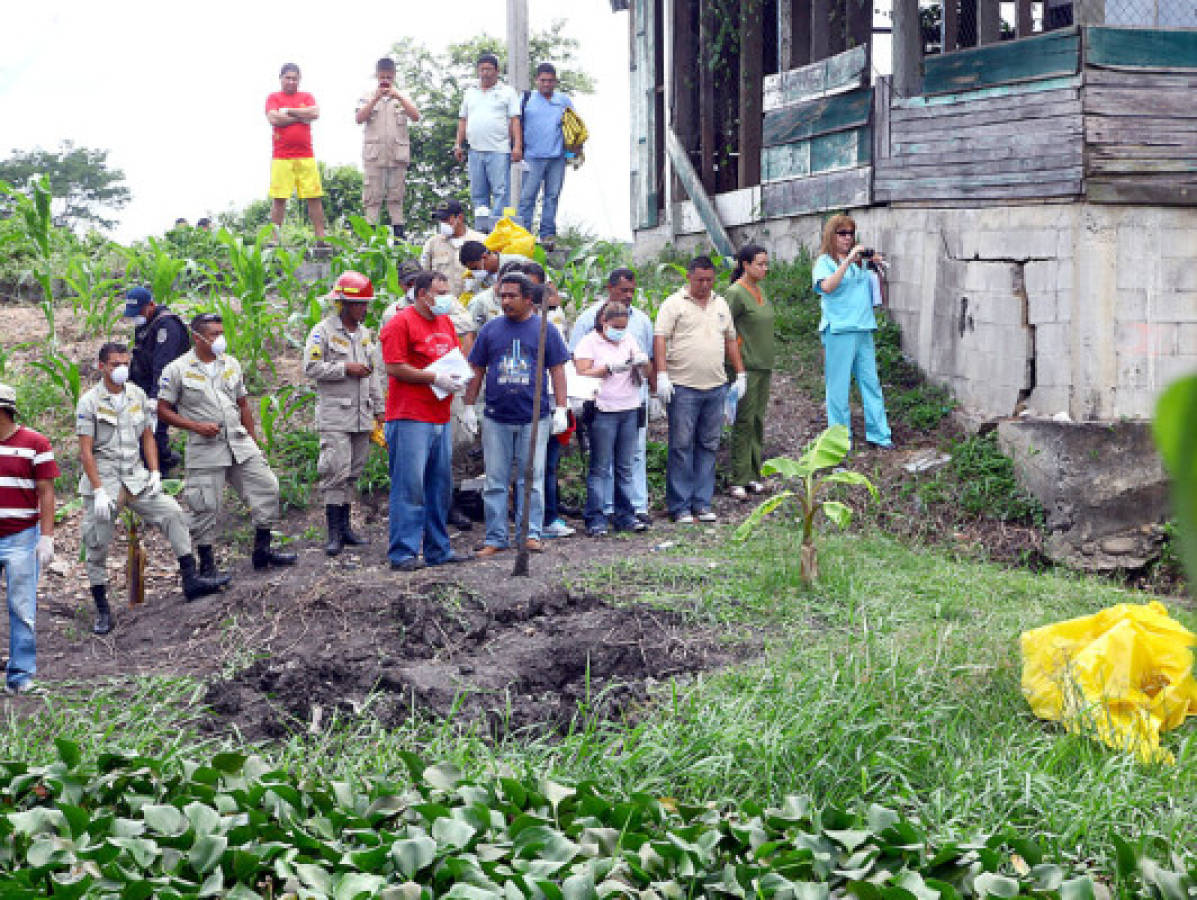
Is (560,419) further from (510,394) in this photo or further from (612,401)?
(612,401)

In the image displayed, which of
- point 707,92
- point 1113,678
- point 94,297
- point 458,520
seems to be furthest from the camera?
point 707,92

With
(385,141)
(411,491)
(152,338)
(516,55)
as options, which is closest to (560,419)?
(411,491)

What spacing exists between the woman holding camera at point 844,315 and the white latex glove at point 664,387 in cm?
151

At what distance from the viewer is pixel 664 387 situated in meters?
8.95

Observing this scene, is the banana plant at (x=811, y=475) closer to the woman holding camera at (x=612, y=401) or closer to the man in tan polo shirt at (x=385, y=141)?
the woman holding camera at (x=612, y=401)

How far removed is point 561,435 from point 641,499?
74 cm

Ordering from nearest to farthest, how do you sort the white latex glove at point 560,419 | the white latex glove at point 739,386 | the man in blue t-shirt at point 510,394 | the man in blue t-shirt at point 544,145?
the man in blue t-shirt at point 510,394, the white latex glove at point 560,419, the white latex glove at point 739,386, the man in blue t-shirt at point 544,145

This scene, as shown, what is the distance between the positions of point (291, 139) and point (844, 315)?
19.6 feet

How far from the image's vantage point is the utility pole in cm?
1273

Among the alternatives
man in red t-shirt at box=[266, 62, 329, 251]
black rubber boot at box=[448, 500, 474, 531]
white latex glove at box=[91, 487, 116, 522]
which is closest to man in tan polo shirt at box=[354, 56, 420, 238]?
man in red t-shirt at box=[266, 62, 329, 251]

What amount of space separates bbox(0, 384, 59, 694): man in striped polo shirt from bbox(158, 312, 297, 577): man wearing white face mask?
4.60 ft

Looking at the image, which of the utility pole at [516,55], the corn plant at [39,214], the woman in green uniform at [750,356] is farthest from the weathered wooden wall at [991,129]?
the corn plant at [39,214]

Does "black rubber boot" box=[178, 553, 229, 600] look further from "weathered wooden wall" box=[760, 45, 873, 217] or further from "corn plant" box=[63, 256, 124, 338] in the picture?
"weathered wooden wall" box=[760, 45, 873, 217]

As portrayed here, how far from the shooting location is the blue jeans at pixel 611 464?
8734mm
